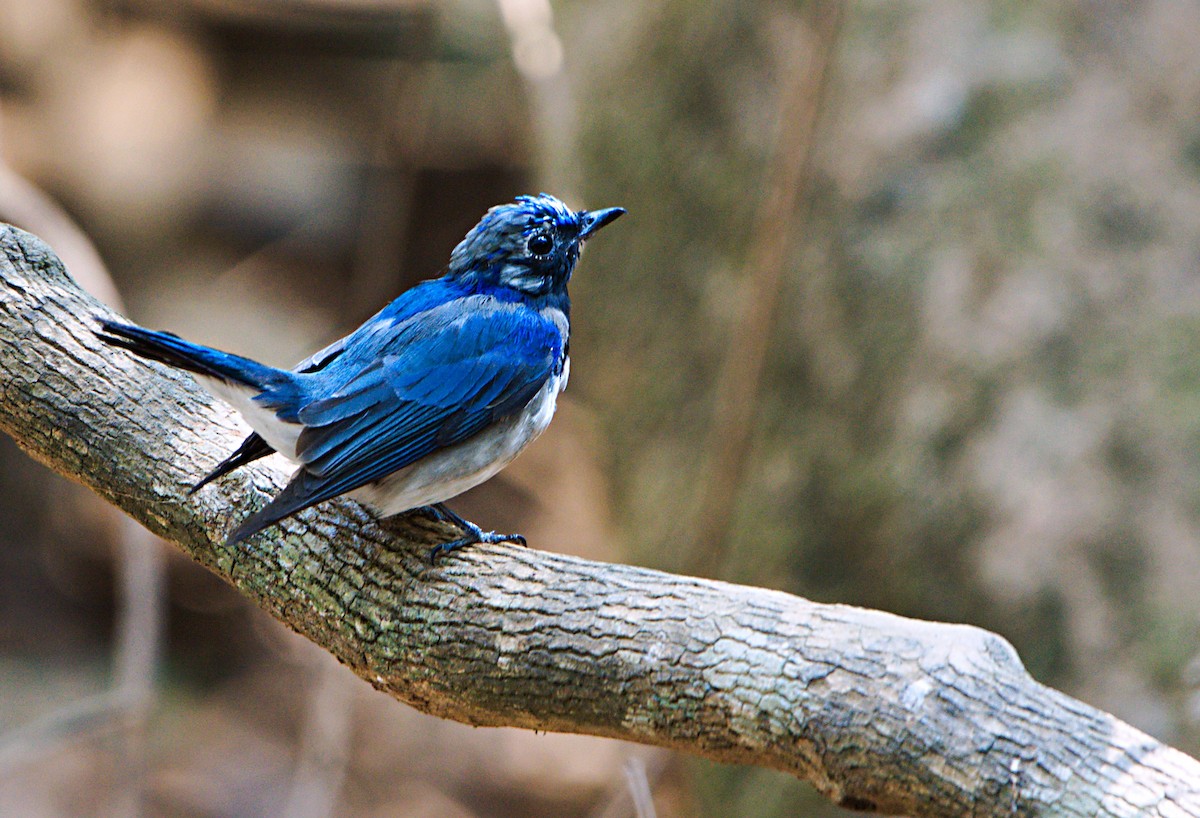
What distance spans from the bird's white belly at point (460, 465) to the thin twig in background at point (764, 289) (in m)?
1.68

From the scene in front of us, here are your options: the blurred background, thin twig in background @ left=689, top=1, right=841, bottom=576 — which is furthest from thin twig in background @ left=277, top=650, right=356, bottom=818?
thin twig in background @ left=689, top=1, right=841, bottom=576

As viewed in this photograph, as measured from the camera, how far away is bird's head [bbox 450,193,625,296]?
3.19 m

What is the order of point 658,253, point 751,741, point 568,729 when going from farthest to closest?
point 658,253 → point 568,729 → point 751,741

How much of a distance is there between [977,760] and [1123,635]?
8.25ft

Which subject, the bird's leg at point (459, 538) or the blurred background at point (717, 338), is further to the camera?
the blurred background at point (717, 338)

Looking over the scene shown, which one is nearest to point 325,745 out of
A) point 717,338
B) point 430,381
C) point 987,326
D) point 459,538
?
point 717,338

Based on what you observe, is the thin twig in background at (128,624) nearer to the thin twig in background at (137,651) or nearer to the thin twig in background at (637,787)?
the thin twig in background at (137,651)

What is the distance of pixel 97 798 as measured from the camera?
6.38 meters

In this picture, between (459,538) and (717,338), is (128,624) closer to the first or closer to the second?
(459,538)

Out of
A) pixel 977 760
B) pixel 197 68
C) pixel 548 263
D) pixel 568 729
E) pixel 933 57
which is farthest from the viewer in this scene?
pixel 197 68

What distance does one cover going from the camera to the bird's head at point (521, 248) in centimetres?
319

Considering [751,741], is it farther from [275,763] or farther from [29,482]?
[29,482]

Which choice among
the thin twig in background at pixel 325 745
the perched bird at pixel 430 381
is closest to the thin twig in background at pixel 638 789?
the perched bird at pixel 430 381

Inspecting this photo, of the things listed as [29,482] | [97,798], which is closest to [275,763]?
[97,798]
